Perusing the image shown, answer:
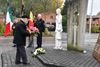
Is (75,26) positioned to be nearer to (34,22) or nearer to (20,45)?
(34,22)

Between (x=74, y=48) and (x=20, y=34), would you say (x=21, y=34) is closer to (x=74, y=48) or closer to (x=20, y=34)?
(x=20, y=34)

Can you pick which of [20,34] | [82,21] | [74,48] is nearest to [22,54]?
[20,34]

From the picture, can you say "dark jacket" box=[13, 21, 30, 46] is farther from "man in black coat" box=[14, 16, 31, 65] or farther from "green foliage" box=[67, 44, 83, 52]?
"green foliage" box=[67, 44, 83, 52]

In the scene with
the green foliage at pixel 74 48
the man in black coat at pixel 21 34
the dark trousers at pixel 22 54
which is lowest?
the green foliage at pixel 74 48

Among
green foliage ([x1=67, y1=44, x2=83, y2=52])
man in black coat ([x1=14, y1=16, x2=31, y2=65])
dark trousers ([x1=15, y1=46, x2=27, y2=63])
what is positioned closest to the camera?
man in black coat ([x1=14, y1=16, x2=31, y2=65])

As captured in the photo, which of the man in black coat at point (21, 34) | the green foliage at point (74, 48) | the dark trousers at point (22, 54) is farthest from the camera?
the green foliage at point (74, 48)

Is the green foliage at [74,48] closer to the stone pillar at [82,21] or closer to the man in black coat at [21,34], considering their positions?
the stone pillar at [82,21]

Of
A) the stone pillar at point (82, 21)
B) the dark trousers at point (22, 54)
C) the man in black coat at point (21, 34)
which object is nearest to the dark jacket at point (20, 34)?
the man in black coat at point (21, 34)

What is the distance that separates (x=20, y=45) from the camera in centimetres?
1503

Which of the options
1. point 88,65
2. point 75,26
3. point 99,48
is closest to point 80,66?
point 88,65

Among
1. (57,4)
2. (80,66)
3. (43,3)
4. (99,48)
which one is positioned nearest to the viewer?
(99,48)

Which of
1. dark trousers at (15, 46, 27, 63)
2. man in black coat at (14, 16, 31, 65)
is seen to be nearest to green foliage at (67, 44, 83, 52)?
dark trousers at (15, 46, 27, 63)

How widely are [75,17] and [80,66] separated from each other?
7.46 metres

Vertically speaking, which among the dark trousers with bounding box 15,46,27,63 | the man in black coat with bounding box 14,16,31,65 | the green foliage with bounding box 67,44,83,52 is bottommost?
the green foliage with bounding box 67,44,83,52
